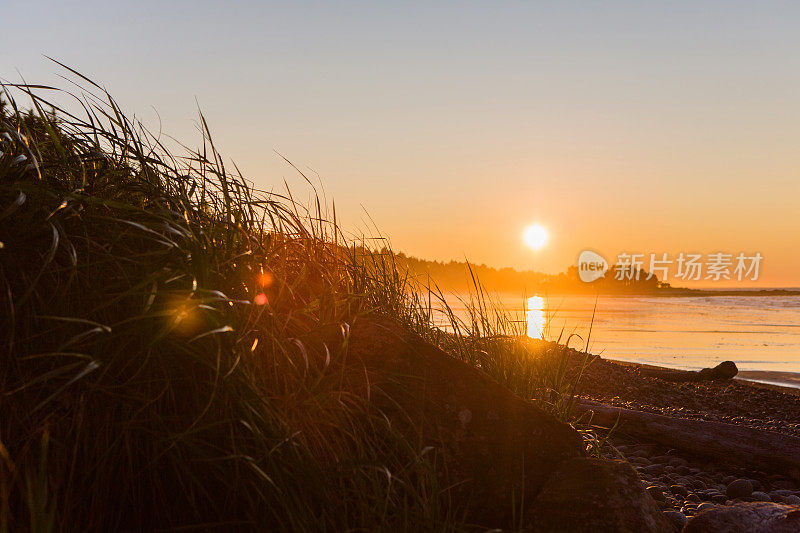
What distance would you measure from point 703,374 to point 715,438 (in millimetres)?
5399

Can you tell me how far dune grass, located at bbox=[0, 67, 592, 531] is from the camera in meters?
2.01

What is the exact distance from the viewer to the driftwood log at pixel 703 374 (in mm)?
10336

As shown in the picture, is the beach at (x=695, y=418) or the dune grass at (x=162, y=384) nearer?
the dune grass at (x=162, y=384)

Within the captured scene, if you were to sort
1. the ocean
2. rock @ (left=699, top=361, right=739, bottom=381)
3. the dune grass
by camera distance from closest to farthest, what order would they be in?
1. the dune grass
2. rock @ (left=699, top=361, right=739, bottom=381)
3. the ocean

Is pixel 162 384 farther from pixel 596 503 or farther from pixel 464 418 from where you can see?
pixel 596 503

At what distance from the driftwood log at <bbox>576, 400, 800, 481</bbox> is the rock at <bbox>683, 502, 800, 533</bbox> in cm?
197

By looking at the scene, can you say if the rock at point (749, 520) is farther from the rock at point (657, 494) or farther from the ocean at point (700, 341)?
the ocean at point (700, 341)

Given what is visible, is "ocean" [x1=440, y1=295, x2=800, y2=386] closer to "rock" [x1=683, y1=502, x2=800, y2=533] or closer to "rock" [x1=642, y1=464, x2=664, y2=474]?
"rock" [x1=642, y1=464, x2=664, y2=474]

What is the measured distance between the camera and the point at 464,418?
2871 millimetres

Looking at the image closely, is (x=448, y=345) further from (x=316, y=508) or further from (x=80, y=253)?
(x=80, y=253)

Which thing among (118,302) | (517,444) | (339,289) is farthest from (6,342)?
(517,444)

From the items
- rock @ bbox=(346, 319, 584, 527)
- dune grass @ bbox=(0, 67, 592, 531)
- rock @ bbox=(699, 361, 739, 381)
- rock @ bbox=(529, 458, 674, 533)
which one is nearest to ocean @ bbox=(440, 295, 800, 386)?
rock @ bbox=(699, 361, 739, 381)

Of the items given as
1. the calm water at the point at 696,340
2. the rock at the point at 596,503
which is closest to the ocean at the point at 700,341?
the calm water at the point at 696,340

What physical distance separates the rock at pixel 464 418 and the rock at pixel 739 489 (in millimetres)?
2553
